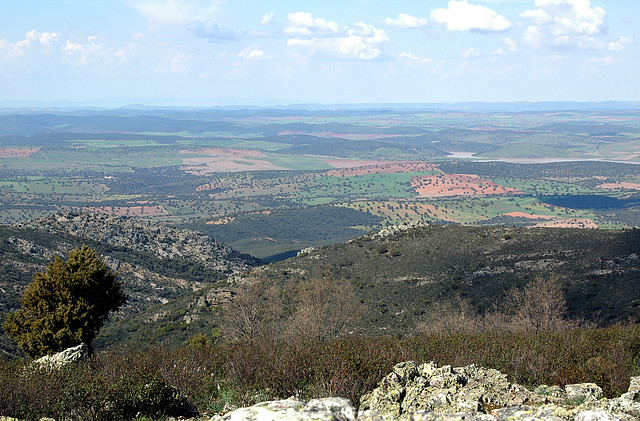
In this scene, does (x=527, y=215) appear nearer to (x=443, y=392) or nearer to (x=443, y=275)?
(x=443, y=275)

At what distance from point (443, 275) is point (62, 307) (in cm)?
3069

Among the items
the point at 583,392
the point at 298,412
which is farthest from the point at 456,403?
the point at 583,392

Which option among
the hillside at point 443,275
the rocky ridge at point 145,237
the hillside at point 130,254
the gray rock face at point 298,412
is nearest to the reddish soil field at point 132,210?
the hillside at point 130,254

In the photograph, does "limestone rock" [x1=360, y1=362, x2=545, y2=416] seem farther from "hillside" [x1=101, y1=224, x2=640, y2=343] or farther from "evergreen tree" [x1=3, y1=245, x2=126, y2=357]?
"hillside" [x1=101, y1=224, x2=640, y2=343]

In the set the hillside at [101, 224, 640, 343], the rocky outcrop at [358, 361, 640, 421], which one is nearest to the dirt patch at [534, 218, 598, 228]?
the hillside at [101, 224, 640, 343]

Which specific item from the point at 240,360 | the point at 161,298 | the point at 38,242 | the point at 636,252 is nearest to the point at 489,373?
the point at 240,360

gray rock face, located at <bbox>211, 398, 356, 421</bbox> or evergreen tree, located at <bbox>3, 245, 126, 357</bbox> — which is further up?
gray rock face, located at <bbox>211, 398, 356, 421</bbox>

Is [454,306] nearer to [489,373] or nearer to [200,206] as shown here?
[489,373]

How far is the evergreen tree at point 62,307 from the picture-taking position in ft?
69.4

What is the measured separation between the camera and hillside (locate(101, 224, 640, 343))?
3634cm

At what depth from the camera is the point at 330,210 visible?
525ft

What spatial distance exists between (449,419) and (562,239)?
44.6m

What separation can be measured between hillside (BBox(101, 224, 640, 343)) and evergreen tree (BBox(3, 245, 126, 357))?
1460 cm

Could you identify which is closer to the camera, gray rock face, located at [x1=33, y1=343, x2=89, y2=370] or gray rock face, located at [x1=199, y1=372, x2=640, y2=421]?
gray rock face, located at [x1=199, y1=372, x2=640, y2=421]
